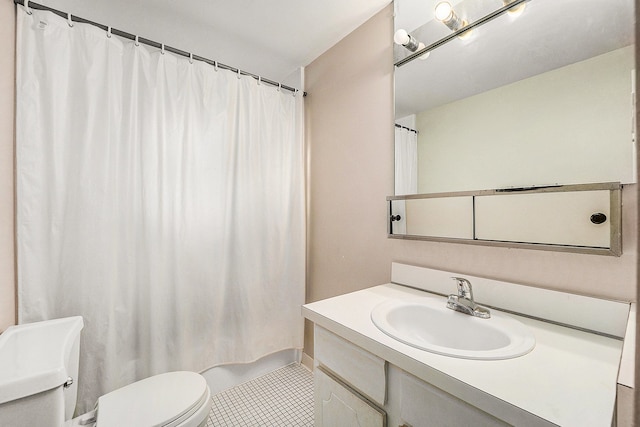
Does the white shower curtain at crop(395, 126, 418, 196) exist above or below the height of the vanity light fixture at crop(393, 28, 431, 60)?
below

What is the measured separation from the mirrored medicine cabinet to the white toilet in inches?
48.6

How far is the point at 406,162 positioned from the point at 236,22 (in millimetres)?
1303

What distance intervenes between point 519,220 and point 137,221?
5.93ft

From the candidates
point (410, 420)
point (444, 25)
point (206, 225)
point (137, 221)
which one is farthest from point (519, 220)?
point (137, 221)

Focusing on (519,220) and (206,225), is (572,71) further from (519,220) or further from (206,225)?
(206,225)

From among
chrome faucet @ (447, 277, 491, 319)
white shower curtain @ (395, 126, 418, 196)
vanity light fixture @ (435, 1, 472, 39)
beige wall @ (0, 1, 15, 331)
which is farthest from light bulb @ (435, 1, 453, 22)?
beige wall @ (0, 1, 15, 331)

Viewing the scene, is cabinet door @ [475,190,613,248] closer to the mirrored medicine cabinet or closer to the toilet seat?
the mirrored medicine cabinet

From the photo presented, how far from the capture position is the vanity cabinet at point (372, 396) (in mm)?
665

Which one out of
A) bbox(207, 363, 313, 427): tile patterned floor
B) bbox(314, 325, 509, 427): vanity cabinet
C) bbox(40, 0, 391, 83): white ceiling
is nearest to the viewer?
bbox(314, 325, 509, 427): vanity cabinet

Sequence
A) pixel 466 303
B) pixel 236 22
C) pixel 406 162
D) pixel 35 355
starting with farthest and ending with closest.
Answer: pixel 236 22 < pixel 406 162 < pixel 466 303 < pixel 35 355

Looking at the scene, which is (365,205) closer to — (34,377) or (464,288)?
(464,288)

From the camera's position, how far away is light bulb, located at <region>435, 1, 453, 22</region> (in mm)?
1115

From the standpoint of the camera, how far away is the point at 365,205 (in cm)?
162

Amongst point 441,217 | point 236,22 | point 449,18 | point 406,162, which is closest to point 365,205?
point 406,162
